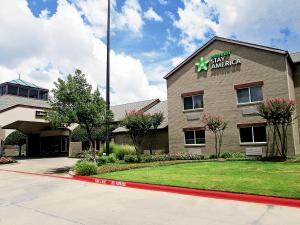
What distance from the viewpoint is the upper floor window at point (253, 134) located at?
23359mm

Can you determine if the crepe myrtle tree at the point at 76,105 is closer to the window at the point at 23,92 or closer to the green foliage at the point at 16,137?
the green foliage at the point at 16,137

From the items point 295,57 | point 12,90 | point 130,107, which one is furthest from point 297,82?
point 12,90

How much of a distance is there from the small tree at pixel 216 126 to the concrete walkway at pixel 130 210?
13350 millimetres

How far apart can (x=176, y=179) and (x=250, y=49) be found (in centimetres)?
1570

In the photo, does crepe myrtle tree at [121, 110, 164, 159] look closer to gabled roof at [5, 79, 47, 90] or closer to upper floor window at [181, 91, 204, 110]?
upper floor window at [181, 91, 204, 110]

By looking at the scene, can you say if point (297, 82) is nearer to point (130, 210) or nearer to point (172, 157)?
point (172, 157)

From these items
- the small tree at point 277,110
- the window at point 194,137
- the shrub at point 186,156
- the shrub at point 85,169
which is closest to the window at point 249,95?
the small tree at point 277,110

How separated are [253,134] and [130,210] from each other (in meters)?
17.5

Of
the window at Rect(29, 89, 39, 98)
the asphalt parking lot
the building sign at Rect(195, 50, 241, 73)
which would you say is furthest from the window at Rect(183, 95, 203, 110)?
the window at Rect(29, 89, 39, 98)

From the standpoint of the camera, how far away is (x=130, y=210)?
344 inches

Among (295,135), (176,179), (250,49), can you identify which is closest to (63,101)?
(176,179)

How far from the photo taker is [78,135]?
3866 cm

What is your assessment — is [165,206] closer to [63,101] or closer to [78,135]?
[63,101]

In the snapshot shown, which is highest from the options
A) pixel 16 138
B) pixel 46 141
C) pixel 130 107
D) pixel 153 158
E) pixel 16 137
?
pixel 130 107
